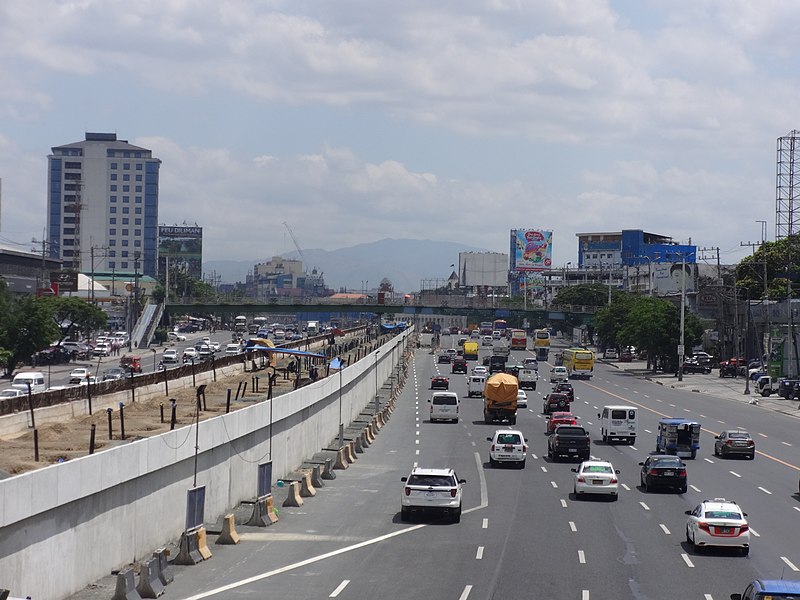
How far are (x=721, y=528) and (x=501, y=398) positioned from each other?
3955 centimetres

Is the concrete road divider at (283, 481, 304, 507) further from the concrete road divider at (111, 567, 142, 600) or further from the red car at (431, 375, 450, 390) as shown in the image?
the red car at (431, 375, 450, 390)

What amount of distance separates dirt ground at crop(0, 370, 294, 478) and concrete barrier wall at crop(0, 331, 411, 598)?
59.3 inches

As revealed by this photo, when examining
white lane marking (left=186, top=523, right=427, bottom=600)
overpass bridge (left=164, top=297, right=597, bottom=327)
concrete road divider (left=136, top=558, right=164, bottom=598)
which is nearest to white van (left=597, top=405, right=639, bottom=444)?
white lane marking (left=186, top=523, right=427, bottom=600)

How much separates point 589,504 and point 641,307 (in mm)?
101729

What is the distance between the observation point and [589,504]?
39.1 m

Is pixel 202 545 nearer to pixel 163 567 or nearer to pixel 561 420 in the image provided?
pixel 163 567

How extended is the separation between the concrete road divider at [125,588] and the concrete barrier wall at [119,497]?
3.97ft

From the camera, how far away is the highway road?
25312 mm

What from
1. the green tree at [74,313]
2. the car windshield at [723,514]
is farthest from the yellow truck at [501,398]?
the green tree at [74,313]

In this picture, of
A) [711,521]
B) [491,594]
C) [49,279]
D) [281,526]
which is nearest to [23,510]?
[491,594]

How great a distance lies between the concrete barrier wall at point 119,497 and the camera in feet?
70.3

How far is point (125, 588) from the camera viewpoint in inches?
896

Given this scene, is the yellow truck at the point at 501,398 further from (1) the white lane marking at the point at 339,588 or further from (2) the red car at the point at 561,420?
(1) the white lane marking at the point at 339,588

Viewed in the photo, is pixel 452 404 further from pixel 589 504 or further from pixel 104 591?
pixel 104 591
